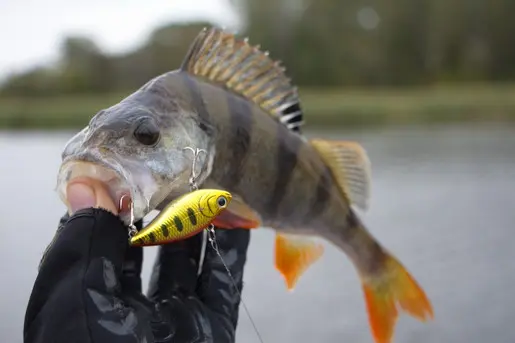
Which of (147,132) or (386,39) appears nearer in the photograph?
(147,132)

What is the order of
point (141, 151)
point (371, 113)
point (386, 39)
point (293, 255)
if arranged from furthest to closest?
point (386, 39) < point (371, 113) < point (293, 255) < point (141, 151)

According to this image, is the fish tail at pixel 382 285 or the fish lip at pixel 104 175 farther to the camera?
the fish tail at pixel 382 285

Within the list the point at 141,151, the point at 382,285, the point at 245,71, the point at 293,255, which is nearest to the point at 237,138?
the point at 245,71

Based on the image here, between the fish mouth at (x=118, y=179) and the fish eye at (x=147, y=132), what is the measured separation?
2.2 inches

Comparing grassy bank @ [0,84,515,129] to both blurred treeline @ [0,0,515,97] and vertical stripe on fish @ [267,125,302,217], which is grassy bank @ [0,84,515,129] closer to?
blurred treeline @ [0,0,515,97]

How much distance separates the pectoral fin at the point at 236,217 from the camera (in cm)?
127

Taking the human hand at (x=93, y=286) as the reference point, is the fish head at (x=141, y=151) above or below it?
above

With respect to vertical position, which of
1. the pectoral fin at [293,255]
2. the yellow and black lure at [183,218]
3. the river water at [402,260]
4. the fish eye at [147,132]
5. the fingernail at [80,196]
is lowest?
the river water at [402,260]

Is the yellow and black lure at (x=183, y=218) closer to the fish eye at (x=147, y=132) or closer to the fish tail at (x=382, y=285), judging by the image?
the fish eye at (x=147, y=132)

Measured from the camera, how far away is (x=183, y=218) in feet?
3.38

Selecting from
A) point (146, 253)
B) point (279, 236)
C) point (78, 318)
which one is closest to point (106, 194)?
point (78, 318)

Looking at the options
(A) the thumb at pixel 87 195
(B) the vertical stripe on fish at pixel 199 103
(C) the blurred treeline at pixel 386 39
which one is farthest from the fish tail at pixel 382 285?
(C) the blurred treeline at pixel 386 39

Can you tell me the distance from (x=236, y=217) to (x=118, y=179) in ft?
0.99

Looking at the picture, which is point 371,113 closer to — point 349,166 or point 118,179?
point 349,166
